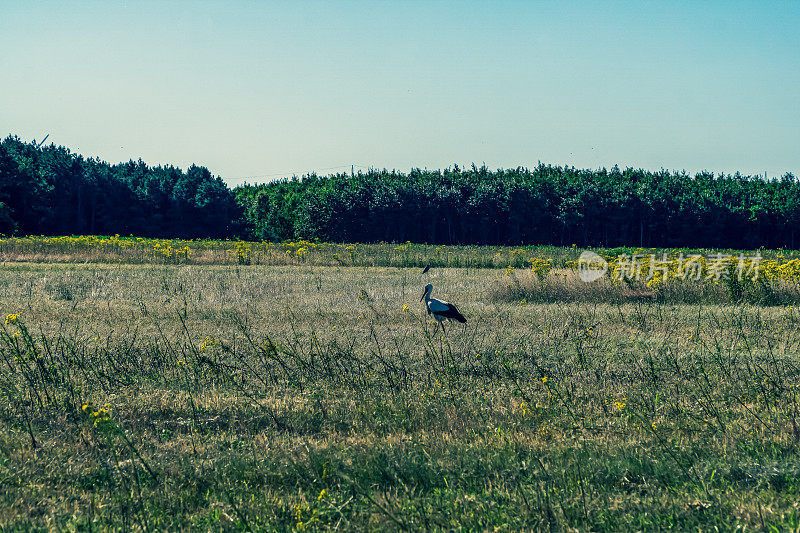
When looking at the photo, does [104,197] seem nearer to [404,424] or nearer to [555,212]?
[555,212]

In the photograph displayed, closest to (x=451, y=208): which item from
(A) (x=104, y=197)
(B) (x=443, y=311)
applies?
(A) (x=104, y=197)

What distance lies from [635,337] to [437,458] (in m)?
5.94

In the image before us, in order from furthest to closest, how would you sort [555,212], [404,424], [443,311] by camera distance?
[555,212] < [443,311] < [404,424]

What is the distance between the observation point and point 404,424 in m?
5.78

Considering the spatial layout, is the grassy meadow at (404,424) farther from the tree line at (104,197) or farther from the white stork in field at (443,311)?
the tree line at (104,197)

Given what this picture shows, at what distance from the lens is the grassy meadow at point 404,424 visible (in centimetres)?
410

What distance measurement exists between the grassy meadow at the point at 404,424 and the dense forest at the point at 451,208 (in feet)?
154

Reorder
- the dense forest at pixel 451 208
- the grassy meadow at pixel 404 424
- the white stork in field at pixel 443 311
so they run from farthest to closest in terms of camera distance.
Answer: the dense forest at pixel 451 208 < the white stork in field at pixel 443 311 < the grassy meadow at pixel 404 424

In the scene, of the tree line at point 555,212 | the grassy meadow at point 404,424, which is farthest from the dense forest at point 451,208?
the grassy meadow at point 404,424

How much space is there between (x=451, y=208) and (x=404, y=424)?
5337cm

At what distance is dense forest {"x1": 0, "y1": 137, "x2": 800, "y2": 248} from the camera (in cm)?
5662

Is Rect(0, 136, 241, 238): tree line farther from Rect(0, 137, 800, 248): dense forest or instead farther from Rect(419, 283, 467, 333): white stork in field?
Rect(419, 283, 467, 333): white stork in field

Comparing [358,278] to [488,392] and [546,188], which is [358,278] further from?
[546,188]

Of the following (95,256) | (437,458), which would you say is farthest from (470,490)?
(95,256)
